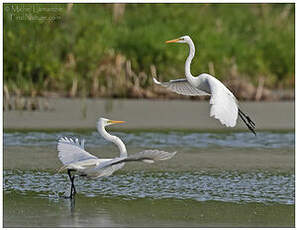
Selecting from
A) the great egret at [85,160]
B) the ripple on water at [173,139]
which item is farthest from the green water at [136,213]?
the ripple on water at [173,139]

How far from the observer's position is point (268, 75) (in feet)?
69.6

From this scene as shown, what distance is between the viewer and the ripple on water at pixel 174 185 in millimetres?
8429

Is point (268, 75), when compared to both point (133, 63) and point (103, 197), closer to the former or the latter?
point (133, 63)

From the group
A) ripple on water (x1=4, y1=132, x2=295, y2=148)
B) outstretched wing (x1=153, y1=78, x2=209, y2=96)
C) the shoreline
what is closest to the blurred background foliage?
the shoreline

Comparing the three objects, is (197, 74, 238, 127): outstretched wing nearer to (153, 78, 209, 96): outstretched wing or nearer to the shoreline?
(153, 78, 209, 96): outstretched wing

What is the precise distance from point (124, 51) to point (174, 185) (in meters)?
10.9

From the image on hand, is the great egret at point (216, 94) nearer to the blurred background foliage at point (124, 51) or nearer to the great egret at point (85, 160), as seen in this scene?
the great egret at point (85, 160)

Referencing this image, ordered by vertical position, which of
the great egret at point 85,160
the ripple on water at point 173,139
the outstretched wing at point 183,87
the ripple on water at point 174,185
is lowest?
the ripple on water at point 173,139

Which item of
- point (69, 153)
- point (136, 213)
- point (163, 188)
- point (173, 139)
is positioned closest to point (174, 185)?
point (163, 188)

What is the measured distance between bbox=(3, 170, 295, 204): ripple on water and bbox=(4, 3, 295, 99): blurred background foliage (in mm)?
6272

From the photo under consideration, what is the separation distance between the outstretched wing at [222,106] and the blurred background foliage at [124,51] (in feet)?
26.6

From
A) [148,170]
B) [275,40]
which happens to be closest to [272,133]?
[148,170]

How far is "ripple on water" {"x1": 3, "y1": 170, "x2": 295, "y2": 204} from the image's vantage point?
8429 millimetres

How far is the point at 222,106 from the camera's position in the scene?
7.26 m
